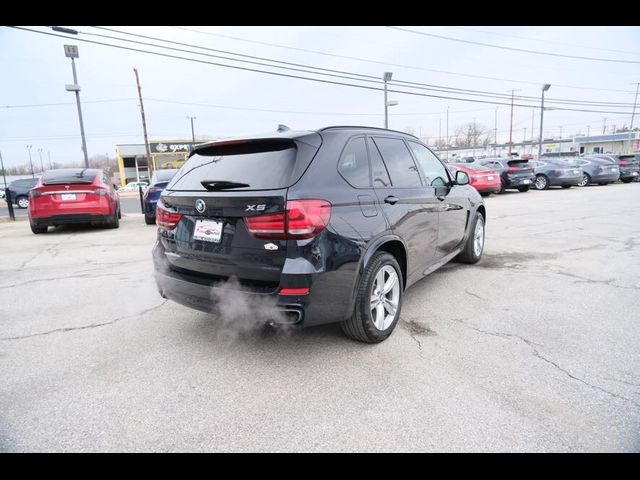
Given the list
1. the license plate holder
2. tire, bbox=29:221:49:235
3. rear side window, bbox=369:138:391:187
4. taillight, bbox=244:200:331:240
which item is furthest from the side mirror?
tire, bbox=29:221:49:235

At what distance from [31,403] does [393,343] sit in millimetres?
2521

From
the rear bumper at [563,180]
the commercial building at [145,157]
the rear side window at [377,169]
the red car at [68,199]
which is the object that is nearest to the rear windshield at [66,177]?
the red car at [68,199]

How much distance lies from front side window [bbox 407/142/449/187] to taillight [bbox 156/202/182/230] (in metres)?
2.42

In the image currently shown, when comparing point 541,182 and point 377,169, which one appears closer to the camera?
point 377,169

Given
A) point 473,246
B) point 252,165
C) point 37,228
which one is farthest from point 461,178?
point 37,228

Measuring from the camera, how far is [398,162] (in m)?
3.74

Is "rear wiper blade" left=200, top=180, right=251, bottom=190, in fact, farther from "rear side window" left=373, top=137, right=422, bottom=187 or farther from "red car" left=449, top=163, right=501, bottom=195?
"red car" left=449, top=163, right=501, bottom=195

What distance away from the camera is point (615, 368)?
2795 millimetres

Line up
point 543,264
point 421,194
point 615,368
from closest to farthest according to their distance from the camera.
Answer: point 615,368, point 421,194, point 543,264

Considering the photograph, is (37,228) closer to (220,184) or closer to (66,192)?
(66,192)

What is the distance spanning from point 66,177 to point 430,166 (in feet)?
→ 26.8

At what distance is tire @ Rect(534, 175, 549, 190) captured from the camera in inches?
735
